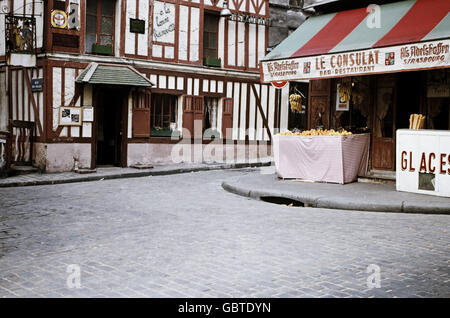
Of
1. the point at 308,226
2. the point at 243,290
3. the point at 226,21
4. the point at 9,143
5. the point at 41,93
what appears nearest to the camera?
the point at 243,290

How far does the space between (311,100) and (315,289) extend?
31.8ft

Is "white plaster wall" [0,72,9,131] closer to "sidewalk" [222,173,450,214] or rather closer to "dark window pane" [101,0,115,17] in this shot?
"dark window pane" [101,0,115,17]

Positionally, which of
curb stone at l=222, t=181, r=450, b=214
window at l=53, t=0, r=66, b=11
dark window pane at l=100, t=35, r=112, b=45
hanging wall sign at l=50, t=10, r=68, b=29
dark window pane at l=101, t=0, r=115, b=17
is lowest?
curb stone at l=222, t=181, r=450, b=214

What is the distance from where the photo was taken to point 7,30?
51.8 ft

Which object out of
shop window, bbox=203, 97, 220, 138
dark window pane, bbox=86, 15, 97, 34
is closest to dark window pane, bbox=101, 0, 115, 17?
dark window pane, bbox=86, 15, 97, 34

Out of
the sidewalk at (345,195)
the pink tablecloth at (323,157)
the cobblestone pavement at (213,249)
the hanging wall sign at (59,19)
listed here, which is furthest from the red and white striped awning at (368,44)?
the hanging wall sign at (59,19)

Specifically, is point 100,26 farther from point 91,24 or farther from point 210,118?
point 210,118

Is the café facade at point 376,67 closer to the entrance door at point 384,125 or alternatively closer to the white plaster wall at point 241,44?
the entrance door at point 384,125

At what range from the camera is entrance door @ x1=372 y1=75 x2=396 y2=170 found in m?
11.9

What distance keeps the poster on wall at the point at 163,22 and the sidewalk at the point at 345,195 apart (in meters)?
6.47

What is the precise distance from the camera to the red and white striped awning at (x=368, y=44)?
31.2 feet

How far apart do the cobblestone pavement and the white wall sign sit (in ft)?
5.09
